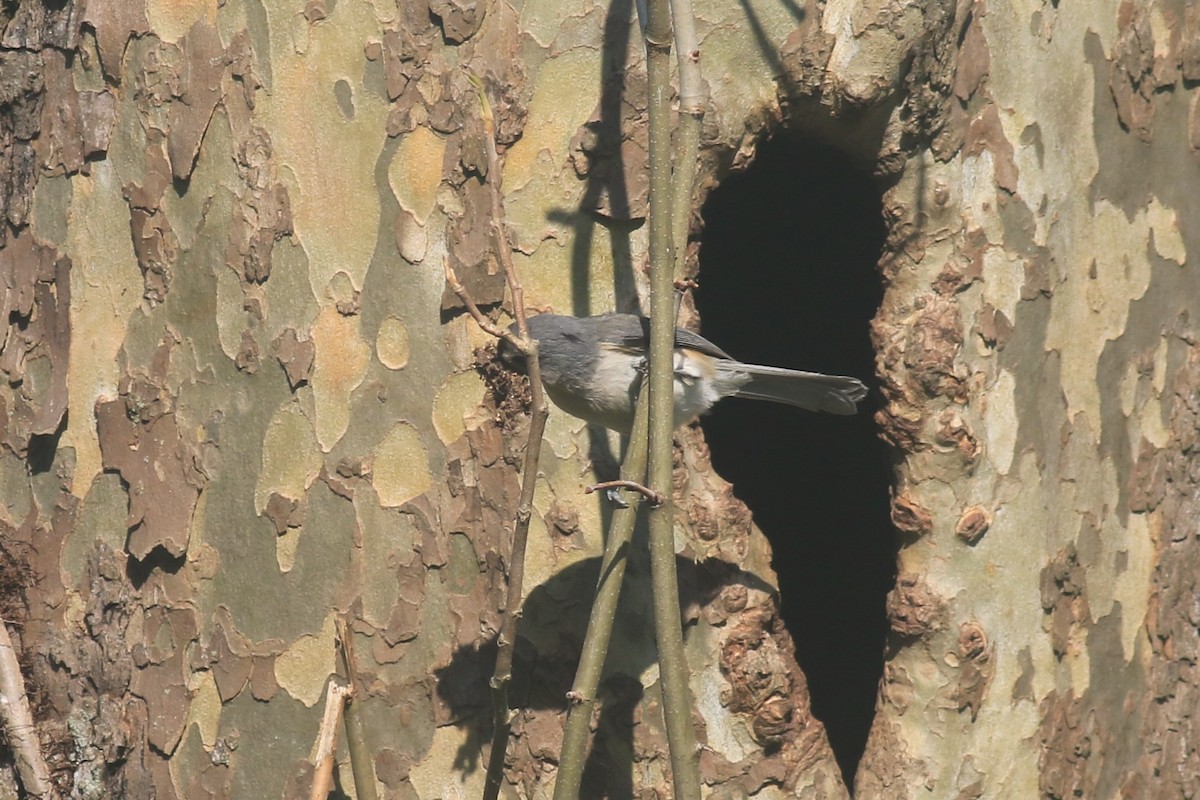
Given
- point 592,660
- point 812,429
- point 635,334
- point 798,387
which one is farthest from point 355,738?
point 812,429

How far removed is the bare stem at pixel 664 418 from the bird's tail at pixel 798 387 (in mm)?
870

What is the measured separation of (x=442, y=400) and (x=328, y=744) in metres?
0.77

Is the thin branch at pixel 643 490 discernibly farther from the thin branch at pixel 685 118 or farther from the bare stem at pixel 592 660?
the thin branch at pixel 685 118

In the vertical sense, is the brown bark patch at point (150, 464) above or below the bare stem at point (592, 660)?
above

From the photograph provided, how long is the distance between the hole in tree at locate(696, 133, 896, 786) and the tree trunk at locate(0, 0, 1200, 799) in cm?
196

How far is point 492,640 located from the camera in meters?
2.72

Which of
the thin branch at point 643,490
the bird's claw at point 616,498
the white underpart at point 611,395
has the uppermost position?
the white underpart at point 611,395

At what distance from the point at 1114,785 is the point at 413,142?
239 cm

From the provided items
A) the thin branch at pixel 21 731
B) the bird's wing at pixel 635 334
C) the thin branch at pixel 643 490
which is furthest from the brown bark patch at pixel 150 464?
the thin branch at pixel 643 490

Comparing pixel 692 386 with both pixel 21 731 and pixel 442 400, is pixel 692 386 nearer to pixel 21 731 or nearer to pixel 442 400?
pixel 442 400

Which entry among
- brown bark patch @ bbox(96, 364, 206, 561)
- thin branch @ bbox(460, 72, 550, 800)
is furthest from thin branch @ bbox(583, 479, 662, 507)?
brown bark patch @ bbox(96, 364, 206, 561)

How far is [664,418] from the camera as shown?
2256 mm

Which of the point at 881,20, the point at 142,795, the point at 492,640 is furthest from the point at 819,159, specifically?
the point at 142,795

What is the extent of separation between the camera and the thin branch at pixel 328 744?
2.50 metres
